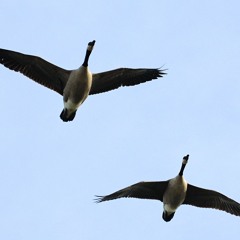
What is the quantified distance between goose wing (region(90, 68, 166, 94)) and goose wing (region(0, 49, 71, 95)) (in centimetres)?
100

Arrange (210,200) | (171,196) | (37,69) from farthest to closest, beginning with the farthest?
(210,200) < (37,69) < (171,196)

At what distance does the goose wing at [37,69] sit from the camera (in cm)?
2641

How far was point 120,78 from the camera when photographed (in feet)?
89.5

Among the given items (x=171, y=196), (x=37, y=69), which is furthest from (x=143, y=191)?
(x=37, y=69)

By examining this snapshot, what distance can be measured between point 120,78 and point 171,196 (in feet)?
12.7

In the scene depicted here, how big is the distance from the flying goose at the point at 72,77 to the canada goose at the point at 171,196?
2783 millimetres

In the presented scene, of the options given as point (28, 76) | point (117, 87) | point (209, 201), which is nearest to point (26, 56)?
point (28, 76)

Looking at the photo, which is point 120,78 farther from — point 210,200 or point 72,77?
point 210,200

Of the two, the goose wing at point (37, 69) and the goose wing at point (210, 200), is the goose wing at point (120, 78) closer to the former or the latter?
the goose wing at point (37, 69)

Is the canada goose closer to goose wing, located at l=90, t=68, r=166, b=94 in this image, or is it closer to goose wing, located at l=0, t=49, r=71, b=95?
goose wing, located at l=90, t=68, r=166, b=94

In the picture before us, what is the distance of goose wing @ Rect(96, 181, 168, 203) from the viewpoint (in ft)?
87.4

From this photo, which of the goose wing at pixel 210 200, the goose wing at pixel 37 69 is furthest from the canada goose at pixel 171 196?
the goose wing at pixel 37 69

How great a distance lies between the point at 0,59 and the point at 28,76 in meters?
0.95

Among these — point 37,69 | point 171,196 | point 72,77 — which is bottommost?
point 171,196
